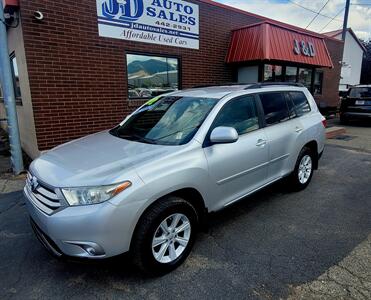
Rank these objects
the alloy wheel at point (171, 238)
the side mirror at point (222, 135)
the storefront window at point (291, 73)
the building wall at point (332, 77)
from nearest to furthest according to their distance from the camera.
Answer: the alloy wheel at point (171, 238), the side mirror at point (222, 135), the storefront window at point (291, 73), the building wall at point (332, 77)

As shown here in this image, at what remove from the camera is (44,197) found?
2559mm

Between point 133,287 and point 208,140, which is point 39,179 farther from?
point 208,140

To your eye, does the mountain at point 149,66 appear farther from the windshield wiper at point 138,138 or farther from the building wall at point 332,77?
the building wall at point 332,77

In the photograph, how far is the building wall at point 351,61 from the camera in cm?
2669

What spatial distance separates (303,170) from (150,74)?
465 cm

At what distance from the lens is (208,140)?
302cm

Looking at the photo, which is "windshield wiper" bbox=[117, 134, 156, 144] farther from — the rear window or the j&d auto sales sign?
the j&d auto sales sign

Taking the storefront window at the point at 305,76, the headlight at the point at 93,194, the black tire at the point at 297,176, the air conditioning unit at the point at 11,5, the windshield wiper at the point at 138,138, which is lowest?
the black tire at the point at 297,176

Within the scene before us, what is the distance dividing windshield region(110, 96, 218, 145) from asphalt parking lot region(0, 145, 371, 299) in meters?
1.03

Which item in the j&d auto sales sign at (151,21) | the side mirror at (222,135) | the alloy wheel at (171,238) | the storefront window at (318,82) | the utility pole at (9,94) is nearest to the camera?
the alloy wheel at (171,238)

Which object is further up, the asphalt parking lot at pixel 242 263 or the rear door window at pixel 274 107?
the rear door window at pixel 274 107

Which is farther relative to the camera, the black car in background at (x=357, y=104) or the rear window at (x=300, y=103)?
the black car in background at (x=357, y=104)

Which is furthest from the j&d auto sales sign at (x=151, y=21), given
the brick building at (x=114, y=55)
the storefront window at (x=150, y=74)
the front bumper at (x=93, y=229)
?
the front bumper at (x=93, y=229)

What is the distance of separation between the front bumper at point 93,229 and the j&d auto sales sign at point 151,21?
5.28 m
